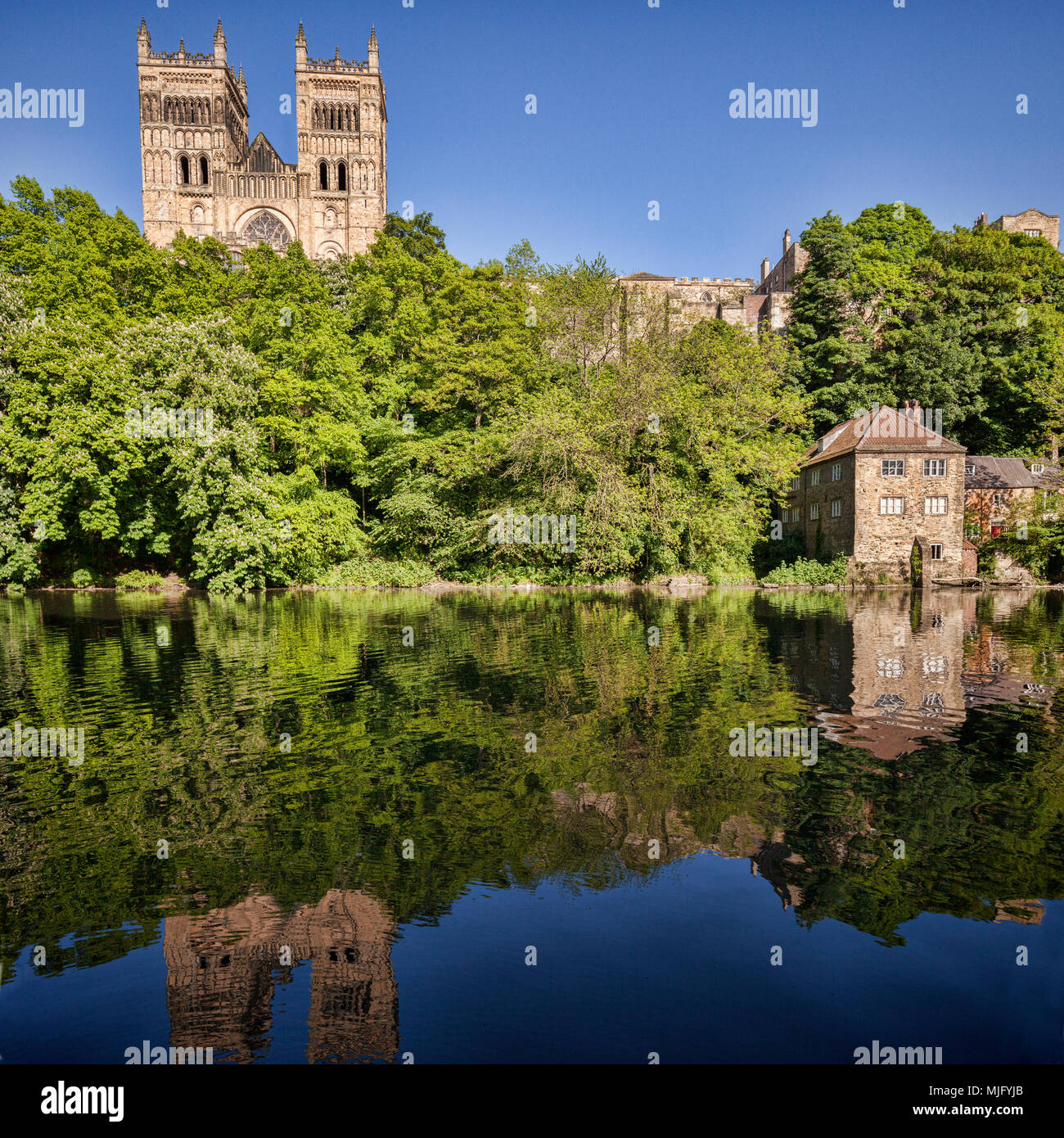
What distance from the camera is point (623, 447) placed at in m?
43.4

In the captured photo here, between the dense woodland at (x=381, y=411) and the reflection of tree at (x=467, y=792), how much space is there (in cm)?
2400

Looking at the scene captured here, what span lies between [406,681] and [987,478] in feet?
168

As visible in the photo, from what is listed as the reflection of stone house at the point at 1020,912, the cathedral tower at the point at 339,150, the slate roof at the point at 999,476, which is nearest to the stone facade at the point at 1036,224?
the slate roof at the point at 999,476

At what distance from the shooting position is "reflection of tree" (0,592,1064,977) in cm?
691

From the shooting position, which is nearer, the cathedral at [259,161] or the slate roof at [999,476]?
the slate roof at [999,476]

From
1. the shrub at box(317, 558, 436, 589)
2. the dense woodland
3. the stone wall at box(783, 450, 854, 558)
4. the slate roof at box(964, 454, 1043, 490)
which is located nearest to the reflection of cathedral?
the dense woodland

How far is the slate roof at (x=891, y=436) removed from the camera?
48.6 m

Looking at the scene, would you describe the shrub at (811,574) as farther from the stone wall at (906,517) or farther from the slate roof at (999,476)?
the slate roof at (999,476)

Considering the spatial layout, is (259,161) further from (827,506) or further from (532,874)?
→ (532,874)

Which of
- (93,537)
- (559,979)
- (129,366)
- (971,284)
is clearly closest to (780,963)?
(559,979)

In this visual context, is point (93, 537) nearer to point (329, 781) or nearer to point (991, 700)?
point (329, 781)

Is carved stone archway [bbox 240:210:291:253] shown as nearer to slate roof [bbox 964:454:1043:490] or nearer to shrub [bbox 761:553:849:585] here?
shrub [bbox 761:553:849:585]

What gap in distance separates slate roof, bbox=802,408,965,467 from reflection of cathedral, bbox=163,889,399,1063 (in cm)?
4890

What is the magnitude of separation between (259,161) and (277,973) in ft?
396
